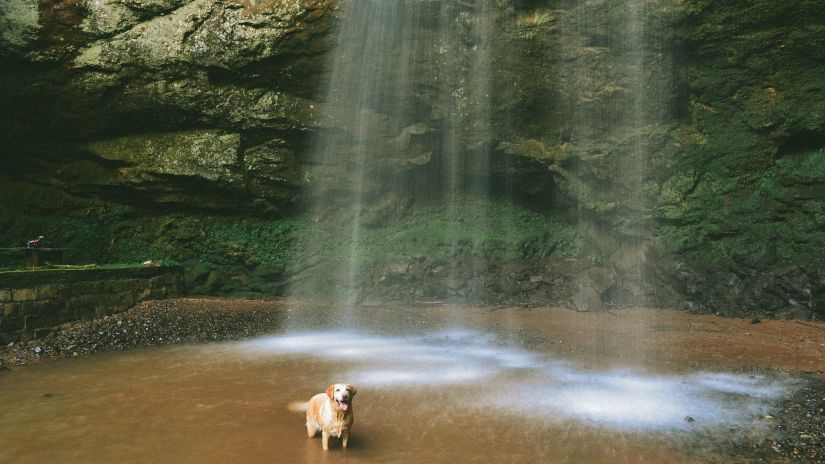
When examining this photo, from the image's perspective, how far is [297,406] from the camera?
4.05 m

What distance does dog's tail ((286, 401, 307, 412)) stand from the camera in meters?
3.97

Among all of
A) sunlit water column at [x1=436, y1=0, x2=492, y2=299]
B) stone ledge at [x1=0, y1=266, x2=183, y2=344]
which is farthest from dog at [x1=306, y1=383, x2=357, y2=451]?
sunlit water column at [x1=436, y1=0, x2=492, y2=299]

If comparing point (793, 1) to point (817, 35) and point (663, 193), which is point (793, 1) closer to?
point (817, 35)

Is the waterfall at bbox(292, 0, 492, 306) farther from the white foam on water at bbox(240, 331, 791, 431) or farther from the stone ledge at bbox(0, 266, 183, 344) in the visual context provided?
the white foam on water at bbox(240, 331, 791, 431)

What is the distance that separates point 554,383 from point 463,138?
7691 mm

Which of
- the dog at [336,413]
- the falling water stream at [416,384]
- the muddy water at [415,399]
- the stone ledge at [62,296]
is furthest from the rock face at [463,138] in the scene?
the dog at [336,413]

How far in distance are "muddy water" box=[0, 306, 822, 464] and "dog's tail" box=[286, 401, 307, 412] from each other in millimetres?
139

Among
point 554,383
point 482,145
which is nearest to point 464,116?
point 482,145

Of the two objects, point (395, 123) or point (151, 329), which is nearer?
point (151, 329)

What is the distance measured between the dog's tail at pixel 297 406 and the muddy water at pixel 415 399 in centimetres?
14

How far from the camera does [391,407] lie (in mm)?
4086

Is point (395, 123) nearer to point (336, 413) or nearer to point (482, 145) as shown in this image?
point (482, 145)

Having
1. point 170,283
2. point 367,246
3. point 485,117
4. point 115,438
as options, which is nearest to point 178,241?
point 170,283

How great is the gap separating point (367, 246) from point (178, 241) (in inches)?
179
